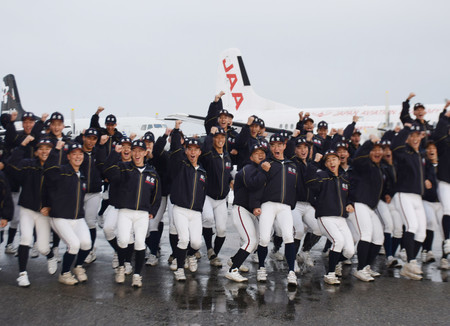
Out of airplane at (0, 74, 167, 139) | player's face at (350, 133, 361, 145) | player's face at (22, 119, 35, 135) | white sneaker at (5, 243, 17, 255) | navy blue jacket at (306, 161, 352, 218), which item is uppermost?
airplane at (0, 74, 167, 139)

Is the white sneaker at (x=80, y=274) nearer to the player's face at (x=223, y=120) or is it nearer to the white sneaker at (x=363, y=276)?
the player's face at (x=223, y=120)

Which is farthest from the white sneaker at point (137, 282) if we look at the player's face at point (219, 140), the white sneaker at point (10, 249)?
the white sneaker at point (10, 249)

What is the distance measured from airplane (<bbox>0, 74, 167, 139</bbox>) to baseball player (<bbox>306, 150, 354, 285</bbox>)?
21785 mm

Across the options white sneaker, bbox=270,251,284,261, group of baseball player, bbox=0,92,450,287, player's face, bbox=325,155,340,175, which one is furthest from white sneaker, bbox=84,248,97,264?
player's face, bbox=325,155,340,175

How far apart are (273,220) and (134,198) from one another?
214 cm

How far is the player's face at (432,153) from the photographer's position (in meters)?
7.86

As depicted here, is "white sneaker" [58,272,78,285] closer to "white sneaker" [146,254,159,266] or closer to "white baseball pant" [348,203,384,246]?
"white sneaker" [146,254,159,266]

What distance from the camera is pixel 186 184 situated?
6.87 metres

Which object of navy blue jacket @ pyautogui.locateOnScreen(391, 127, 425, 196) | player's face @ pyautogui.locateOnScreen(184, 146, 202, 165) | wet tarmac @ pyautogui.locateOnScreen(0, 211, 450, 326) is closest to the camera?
wet tarmac @ pyautogui.locateOnScreen(0, 211, 450, 326)

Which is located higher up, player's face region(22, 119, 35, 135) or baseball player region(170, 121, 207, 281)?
player's face region(22, 119, 35, 135)

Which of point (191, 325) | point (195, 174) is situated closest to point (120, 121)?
point (195, 174)

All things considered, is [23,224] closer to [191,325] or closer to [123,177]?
[123,177]

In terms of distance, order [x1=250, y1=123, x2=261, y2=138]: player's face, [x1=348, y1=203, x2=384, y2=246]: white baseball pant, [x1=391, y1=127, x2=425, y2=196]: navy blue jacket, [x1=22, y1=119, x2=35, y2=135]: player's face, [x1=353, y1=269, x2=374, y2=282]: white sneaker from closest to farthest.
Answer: [x1=353, y1=269, x2=374, y2=282]: white sneaker < [x1=348, y1=203, x2=384, y2=246]: white baseball pant < [x1=391, y1=127, x2=425, y2=196]: navy blue jacket < [x1=22, y1=119, x2=35, y2=135]: player's face < [x1=250, y1=123, x2=261, y2=138]: player's face

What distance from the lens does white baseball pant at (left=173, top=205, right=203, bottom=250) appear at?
6695 mm
